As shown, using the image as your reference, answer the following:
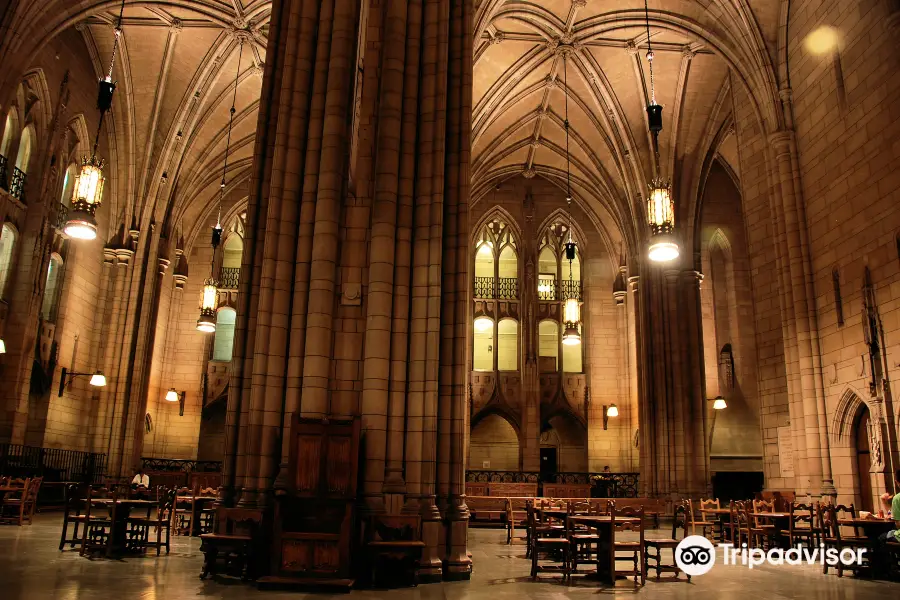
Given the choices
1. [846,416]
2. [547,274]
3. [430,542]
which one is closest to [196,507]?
[430,542]

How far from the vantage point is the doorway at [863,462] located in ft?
46.6

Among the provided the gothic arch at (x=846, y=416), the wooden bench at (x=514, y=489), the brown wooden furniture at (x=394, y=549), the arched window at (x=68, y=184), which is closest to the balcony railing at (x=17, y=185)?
the arched window at (x=68, y=184)

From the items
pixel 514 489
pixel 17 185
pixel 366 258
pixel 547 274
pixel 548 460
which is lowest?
pixel 514 489

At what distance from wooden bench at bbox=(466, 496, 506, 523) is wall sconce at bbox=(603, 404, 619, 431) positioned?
876 cm

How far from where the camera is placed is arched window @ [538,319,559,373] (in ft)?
100

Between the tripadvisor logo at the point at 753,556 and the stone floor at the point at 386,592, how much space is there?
0.32m

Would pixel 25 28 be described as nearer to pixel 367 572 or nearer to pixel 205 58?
pixel 205 58

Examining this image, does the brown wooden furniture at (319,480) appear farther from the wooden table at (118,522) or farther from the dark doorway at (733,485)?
the dark doorway at (733,485)

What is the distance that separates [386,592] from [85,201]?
9.73 meters

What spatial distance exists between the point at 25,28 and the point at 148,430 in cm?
1603

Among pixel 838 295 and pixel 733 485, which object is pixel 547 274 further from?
pixel 838 295

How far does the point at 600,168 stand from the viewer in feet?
91.3

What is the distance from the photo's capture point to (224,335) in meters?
29.9

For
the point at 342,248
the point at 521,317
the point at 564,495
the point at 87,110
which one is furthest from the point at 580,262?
the point at 342,248
